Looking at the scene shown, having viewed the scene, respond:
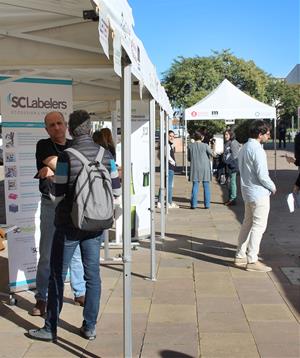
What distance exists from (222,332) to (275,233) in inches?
203

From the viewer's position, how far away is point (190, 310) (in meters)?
5.30

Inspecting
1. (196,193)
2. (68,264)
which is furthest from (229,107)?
(68,264)

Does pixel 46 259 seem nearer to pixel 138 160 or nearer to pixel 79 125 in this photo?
pixel 79 125

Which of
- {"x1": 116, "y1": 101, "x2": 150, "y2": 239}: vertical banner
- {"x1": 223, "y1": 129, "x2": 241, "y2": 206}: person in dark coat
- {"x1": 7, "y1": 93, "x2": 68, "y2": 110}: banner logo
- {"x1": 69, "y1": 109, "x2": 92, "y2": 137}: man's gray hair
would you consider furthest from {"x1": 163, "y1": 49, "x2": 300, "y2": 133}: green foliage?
{"x1": 69, "y1": 109, "x2": 92, "y2": 137}: man's gray hair

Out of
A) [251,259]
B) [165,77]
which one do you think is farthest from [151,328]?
[165,77]

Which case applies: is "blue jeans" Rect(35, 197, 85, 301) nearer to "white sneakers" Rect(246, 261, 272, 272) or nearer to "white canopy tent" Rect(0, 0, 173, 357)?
"white canopy tent" Rect(0, 0, 173, 357)

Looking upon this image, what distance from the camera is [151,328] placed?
479 cm

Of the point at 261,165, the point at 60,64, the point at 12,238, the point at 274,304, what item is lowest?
the point at 274,304

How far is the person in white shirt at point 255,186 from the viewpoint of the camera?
6.67 meters

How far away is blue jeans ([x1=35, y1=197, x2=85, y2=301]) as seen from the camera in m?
4.98

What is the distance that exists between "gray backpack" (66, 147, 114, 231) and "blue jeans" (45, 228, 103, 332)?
16cm

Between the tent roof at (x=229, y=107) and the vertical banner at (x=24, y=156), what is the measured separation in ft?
39.0

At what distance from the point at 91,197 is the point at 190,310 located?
6.40 ft

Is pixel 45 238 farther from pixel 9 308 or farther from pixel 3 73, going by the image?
pixel 3 73
